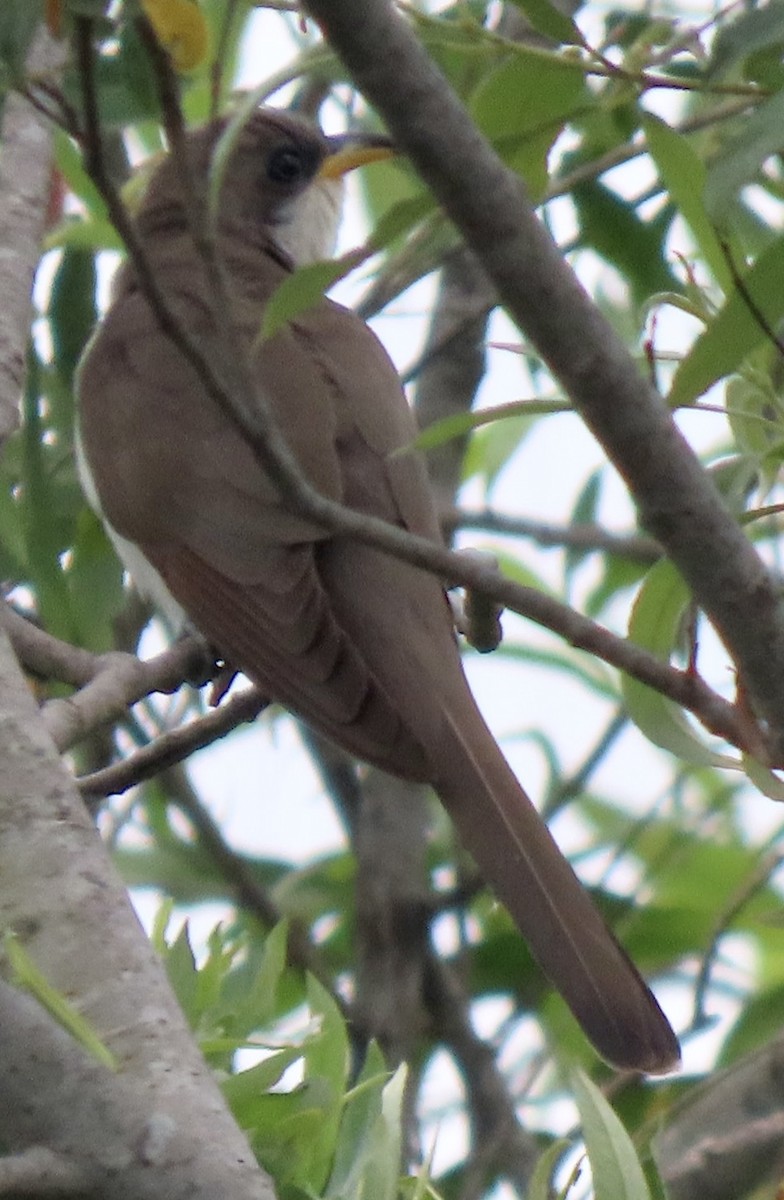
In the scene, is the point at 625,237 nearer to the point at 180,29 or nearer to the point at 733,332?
the point at 733,332

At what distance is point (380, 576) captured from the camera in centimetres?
359

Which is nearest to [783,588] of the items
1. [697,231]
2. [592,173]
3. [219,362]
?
[697,231]

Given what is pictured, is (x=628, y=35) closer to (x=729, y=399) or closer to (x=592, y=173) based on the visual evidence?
(x=592, y=173)

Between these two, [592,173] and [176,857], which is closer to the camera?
[592,173]

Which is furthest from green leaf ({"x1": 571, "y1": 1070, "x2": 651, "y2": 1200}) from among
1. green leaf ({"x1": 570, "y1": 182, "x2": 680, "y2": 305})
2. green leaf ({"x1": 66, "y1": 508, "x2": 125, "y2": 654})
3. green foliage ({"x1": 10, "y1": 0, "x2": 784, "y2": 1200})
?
green leaf ({"x1": 570, "y1": 182, "x2": 680, "y2": 305})

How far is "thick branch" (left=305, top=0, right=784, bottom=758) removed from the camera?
5.15 feet

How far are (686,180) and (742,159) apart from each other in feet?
0.85

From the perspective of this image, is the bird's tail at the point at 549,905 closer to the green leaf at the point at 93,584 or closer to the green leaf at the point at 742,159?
the green leaf at the point at 93,584

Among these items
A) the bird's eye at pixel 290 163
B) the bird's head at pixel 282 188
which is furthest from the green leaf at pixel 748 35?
the bird's eye at pixel 290 163

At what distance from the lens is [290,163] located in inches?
195

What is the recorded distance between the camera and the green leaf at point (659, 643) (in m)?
2.39

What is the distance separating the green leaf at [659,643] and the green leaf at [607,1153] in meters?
0.48

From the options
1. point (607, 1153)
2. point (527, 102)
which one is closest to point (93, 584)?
point (527, 102)

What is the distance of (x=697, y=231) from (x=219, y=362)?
101cm
